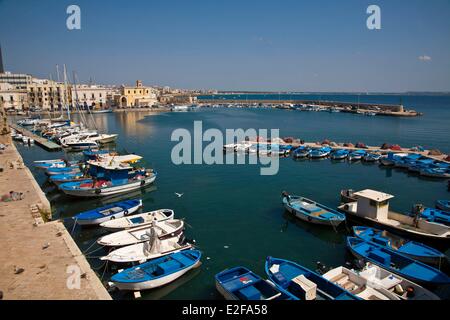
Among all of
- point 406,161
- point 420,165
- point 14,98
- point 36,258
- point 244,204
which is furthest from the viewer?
point 14,98

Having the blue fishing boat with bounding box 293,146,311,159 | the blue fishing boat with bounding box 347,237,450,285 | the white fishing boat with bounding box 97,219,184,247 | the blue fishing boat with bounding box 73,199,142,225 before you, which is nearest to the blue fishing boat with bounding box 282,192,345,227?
the blue fishing boat with bounding box 347,237,450,285

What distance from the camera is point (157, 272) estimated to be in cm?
1420

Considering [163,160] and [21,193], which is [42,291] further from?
[163,160]

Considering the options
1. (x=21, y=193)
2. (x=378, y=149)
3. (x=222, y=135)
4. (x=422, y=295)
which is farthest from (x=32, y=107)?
(x=422, y=295)

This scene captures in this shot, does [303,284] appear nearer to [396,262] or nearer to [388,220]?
[396,262]

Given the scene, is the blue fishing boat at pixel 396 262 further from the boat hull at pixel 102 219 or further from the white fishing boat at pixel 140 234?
the boat hull at pixel 102 219

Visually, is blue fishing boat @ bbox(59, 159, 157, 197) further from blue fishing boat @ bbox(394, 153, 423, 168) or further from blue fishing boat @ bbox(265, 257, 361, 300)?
blue fishing boat @ bbox(394, 153, 423, 168)

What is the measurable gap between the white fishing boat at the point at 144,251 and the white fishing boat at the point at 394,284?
27.8 ft

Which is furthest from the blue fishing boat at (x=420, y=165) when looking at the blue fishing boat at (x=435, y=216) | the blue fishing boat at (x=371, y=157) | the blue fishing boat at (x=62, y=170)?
the blue fishing boat at (x=62, y=170)

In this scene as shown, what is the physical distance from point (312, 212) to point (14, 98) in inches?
4462

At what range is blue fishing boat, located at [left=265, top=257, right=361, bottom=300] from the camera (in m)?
11.6

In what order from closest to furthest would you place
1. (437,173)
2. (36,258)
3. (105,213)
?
1. (36,258)
2. (105,213)
3. (437,173)

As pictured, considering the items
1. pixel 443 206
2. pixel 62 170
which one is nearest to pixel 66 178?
pixel 62 170

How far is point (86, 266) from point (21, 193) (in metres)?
12.4
